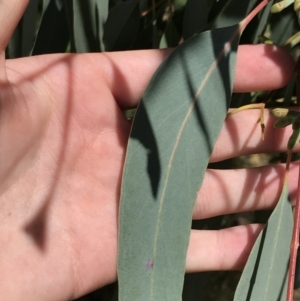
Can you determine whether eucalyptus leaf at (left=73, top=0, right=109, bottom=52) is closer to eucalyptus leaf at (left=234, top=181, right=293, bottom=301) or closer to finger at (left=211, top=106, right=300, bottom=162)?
finger at (left=211, top=106, right=300, bottom=162)

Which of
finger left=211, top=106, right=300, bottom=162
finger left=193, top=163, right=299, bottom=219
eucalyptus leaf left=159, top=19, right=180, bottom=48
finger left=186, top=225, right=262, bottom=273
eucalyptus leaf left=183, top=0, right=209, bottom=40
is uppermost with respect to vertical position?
eucalyptus leaf left=183, top=0, right=209, bottom=40

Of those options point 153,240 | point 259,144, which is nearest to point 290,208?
point 259,144

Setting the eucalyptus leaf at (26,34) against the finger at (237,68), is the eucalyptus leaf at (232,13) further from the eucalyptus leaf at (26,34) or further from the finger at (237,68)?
the eucalyptus leaf at (26,34)

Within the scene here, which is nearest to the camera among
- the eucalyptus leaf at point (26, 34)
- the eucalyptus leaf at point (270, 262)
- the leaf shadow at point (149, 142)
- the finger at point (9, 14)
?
the finger at point (9, 14)

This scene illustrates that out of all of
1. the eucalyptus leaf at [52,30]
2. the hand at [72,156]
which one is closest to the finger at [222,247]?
the hand at [72,156]

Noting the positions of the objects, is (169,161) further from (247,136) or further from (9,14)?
(9,14)

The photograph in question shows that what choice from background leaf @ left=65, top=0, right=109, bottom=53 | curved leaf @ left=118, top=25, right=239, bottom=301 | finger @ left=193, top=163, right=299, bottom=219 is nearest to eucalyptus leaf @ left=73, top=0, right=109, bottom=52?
background leaf @ left=65, top=0, right=109, bottom=53
